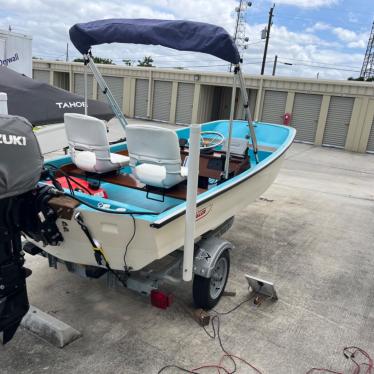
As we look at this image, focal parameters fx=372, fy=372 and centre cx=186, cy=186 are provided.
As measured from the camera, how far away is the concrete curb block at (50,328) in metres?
2.72

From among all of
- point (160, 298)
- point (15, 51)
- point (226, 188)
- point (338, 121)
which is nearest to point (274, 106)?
point (338, 121)

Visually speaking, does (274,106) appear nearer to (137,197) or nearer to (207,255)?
(137,197)

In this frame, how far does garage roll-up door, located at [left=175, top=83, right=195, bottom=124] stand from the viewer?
59.1ft

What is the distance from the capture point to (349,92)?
1440 centimetres

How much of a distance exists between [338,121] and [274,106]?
2714 mm

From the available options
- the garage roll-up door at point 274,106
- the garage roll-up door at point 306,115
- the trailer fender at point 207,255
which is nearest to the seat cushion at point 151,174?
the trailer fender at point 207,255

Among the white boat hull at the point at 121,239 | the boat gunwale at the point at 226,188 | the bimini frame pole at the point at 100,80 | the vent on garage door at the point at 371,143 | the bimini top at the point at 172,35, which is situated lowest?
the vent on garage door at the point at 371,143

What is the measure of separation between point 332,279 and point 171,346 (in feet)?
6.70

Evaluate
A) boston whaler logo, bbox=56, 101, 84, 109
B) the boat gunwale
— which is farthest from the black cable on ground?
boston whaler logo, bbox=56, 101, 84, 109

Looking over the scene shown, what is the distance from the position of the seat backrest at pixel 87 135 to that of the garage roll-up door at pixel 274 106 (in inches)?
540

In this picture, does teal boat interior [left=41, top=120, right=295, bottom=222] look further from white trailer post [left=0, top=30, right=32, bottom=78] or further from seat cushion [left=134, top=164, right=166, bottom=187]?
white trailer post [left=0, top=30, right=32, bottom=78]

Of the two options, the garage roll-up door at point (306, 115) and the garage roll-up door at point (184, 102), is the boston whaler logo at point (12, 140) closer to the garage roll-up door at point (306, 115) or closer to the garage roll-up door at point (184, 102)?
the garage roll-up door at point (306, 115)

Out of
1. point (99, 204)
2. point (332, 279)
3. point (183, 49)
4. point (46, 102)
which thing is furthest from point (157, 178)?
point (46, 102)

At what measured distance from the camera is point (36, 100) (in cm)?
481
